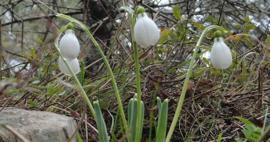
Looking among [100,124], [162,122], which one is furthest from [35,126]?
[162,122]

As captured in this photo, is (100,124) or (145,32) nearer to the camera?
(145,32)

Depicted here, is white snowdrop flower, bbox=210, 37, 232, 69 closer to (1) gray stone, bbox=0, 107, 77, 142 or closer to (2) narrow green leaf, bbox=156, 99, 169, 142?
(2) narrow green leaf, bbox=156, 99, 169, 142

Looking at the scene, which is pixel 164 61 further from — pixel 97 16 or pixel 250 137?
pixel 97 16

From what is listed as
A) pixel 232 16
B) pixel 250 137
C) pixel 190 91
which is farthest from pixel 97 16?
pixel 250 137

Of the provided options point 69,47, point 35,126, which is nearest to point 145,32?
point 69,47

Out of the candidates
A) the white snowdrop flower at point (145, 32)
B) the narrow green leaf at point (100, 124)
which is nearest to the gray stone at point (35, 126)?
the narrow green leaf at point (100, 124)

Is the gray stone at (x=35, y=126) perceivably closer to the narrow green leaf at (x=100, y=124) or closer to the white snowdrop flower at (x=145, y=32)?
the narrow green leaf at (x=100, y=124)

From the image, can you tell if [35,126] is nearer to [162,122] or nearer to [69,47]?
[69,47]

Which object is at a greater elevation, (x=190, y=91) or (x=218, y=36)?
(x=218, y=36)

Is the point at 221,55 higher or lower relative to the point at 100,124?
higher
